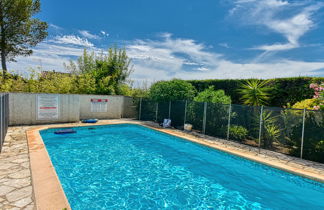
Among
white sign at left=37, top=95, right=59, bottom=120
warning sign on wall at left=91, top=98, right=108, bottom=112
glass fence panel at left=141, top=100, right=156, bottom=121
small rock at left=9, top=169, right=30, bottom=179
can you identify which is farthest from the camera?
glass fence panel at left=141, top=100, right=156, bottom=121

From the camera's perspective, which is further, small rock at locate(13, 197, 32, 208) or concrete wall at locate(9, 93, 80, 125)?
concrete wall at locate(9, 93, 80, 125)

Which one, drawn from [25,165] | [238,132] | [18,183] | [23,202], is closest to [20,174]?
[18,183]

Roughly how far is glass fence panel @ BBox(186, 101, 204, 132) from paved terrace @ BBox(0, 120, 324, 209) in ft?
5.06

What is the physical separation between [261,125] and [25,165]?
8146 millimetres

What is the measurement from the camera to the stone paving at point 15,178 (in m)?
2.98

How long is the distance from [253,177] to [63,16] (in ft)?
57.5

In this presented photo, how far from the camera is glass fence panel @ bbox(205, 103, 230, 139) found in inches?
346

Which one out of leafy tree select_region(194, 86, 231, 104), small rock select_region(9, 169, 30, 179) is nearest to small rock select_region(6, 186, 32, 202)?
small rock select_region(9, 169, 30, 179)

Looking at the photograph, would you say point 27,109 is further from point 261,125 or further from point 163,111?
point 261,125

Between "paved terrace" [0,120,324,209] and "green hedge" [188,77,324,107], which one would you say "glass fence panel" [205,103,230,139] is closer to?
"paved terrace" [0,120,324,209]

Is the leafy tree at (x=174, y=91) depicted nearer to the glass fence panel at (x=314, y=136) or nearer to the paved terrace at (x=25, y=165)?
the paved terrace at (x=25, y=165)

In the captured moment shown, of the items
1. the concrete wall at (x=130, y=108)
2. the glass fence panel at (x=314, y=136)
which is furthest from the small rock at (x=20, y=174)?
the concrete wall at (x=130, y=108)

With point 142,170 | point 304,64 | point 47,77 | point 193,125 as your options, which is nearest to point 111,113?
point 47,77

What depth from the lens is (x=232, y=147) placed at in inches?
297
